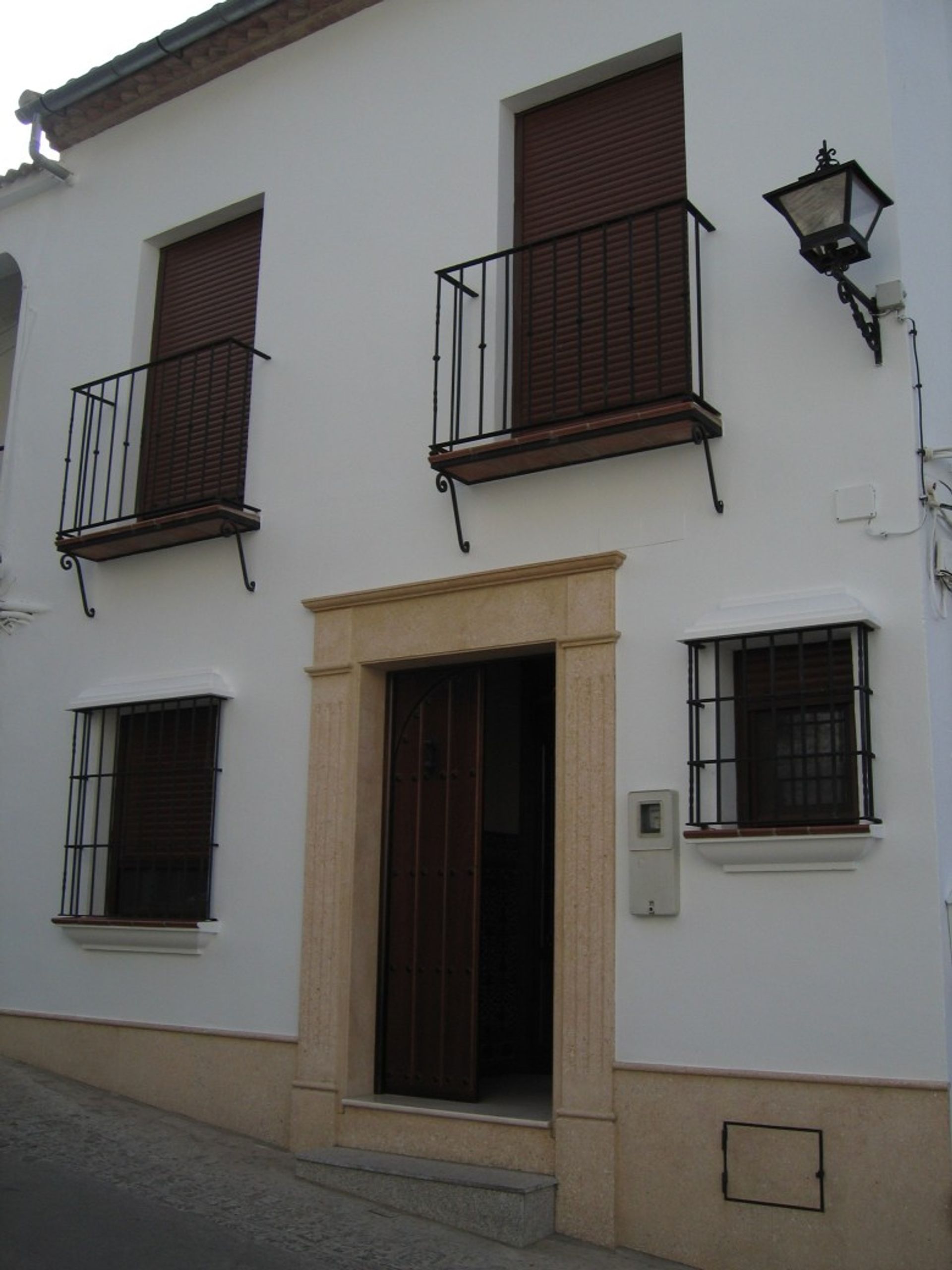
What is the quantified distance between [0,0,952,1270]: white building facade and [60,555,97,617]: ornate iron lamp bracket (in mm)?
18

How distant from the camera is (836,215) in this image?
18.2 ft

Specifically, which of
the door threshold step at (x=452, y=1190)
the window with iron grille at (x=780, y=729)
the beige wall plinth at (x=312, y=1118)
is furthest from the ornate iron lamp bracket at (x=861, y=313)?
the beige wall plinth at (x=312, y=1118)

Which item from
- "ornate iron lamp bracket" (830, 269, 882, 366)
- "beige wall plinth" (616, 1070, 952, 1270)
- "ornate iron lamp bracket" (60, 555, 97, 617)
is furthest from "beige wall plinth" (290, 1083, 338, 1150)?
"ornate iron lamp bracket" (830, 269, 882, 366)

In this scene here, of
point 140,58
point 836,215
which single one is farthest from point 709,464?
point 140,58

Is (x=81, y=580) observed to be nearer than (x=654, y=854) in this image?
No

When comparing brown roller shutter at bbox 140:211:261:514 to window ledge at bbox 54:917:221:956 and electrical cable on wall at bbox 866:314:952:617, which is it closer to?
window ledge at bbox 54:917:221:956

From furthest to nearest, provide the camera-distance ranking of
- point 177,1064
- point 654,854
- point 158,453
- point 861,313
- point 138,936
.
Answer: point 158,453 < point 138,936 < point 177,1064 < point 654,854 < point 861,313

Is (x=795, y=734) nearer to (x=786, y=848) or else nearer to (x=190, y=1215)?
(x=786, y=848)

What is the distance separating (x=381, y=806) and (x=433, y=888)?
0.53m

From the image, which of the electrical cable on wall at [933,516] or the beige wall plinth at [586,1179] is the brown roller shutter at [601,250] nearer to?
the electrical cable on wall at [933,516]

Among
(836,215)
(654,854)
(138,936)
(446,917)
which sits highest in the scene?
(836,215)

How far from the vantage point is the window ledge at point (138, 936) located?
7.47 m

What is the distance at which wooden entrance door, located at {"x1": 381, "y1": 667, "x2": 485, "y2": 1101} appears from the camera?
6879 millimetres

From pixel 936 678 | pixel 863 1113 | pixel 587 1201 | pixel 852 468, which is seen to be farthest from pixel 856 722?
pixel 587 1201
